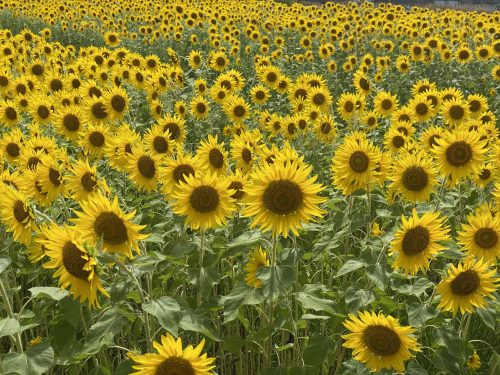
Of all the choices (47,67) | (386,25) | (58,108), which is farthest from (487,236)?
(386,25)

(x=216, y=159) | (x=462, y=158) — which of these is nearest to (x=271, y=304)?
(x=216, y=159)

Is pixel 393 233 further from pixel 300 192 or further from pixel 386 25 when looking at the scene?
pixel 386 25

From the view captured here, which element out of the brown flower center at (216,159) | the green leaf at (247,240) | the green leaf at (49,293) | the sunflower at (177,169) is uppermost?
the sunflower at (177,169)

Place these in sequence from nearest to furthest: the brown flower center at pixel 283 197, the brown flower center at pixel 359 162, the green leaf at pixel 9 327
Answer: the green leaf at pixel 9 327 < the brown flower center at pixel 283 197 < the brown flower center at pixel 359 162

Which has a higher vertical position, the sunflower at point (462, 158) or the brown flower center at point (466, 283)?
the sunflower at point (462, 158)

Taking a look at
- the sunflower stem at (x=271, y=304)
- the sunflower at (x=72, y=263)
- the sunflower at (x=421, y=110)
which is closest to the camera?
the sunflower at (x=72, y=263)

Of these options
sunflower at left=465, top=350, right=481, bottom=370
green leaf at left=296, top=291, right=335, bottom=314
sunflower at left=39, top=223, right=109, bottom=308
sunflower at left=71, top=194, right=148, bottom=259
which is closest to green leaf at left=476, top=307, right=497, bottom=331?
sunflower at left=465, top=350, right=481, bottom=370

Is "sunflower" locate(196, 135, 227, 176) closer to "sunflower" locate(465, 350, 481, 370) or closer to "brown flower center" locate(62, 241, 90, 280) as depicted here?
"brown flower center" locate(62, 241, 90, 280)

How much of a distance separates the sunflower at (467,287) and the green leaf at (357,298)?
430 millimetres

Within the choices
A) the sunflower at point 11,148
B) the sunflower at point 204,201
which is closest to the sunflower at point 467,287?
the sunflower at point 204,201

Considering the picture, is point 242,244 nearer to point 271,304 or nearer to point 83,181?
point 271,304

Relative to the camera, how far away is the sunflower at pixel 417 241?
3400 millimetres

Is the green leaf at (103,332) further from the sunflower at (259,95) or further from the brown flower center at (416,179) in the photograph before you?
the sunflower at (259,95)

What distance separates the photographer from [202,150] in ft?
16.0
